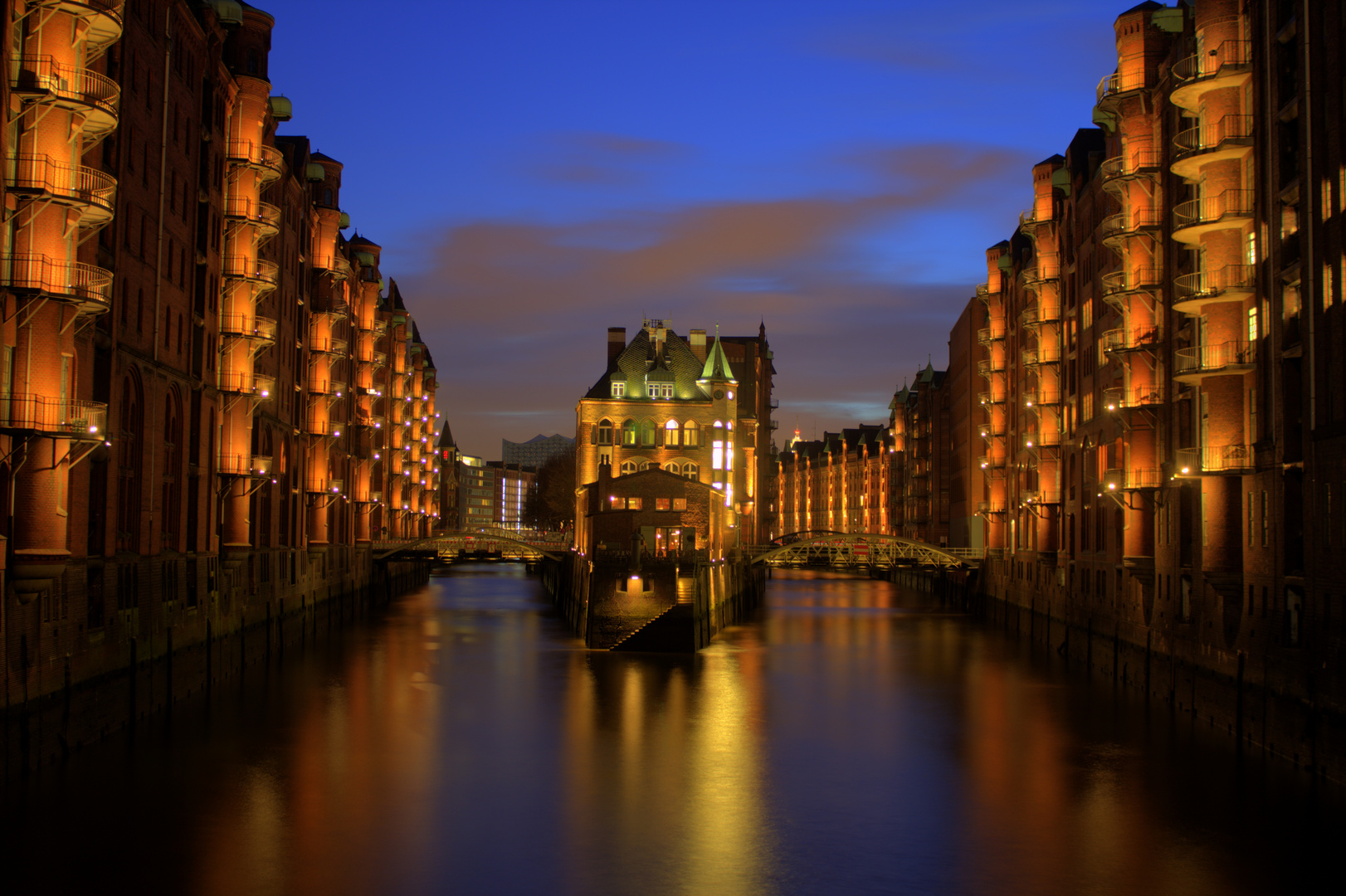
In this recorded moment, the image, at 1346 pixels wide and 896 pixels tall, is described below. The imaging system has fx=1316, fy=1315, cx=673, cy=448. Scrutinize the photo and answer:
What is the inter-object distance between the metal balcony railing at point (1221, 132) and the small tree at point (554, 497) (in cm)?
9006

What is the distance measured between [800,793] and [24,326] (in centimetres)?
2189

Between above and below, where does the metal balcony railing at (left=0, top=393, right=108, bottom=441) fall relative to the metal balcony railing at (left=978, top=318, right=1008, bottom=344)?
below

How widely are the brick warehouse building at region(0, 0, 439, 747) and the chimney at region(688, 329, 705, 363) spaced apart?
38.9 m

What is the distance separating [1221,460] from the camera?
3769 cm

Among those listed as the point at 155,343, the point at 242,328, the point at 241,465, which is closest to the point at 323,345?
the point at 242,328

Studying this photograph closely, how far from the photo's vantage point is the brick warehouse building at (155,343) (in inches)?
1228

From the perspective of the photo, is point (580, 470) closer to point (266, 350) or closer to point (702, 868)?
point (266, 350)

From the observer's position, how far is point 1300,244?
110ft

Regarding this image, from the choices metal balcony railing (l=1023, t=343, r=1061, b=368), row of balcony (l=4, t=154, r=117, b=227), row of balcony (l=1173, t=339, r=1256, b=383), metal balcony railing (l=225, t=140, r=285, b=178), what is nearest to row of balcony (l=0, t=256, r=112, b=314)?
row of balcony (l=4, t=154, r=117, b=227)

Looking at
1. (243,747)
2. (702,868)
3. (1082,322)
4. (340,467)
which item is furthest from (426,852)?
(340,467)

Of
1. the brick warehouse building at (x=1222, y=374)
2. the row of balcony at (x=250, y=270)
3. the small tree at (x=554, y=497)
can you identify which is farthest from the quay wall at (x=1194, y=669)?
the small tree at (x=554, y=497)

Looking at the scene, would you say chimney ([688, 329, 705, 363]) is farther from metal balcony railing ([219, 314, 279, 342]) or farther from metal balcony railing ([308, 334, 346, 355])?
metal balcony railing ([219, 314, 279, 342])

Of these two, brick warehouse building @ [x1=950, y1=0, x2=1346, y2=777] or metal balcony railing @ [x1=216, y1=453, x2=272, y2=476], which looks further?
metal balcony railing @ [x1=216, y1=453, x2=272, y2=476]

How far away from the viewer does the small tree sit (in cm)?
13900
